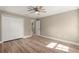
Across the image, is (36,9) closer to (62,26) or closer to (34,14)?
(34,14)

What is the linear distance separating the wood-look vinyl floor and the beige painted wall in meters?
0.17

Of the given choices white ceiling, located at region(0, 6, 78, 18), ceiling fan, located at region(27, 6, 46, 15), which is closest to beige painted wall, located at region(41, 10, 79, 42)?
white ceiling, located at region(0, 6, 78, 18)

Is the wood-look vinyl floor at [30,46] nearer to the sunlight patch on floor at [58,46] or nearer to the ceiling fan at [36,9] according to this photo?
the sunlight patch on floor at [58,46]

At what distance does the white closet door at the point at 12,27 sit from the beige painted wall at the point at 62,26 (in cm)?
54

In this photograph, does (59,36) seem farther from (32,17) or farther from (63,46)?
(32,17)

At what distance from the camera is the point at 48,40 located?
1721 millimetres

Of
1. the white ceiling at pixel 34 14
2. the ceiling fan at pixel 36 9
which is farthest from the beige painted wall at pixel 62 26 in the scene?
the ceiling fan at pixel 36 9

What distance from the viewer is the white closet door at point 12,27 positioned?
158 centimetres

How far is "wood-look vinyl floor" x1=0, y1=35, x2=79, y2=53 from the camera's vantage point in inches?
60.7

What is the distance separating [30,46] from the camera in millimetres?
1631
